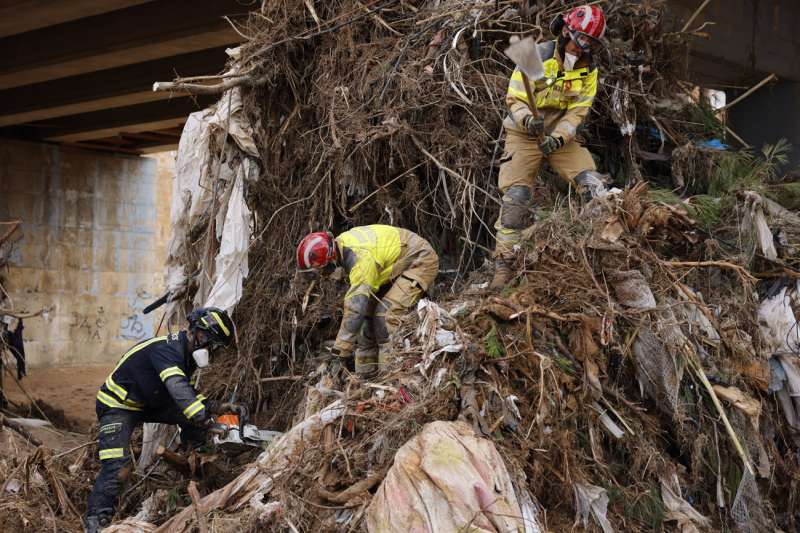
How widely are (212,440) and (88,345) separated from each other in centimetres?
1188

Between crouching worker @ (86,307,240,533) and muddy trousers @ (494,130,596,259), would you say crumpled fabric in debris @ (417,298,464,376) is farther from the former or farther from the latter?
crouching worker @ (86,307,240,533)

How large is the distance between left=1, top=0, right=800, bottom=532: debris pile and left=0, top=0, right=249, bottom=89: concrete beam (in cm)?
283

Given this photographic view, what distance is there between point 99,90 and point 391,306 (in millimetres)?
8520

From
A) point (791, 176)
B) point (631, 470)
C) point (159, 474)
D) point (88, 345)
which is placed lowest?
point (88, 345)

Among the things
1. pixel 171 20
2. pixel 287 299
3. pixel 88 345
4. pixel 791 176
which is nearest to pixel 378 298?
pixel 287 299

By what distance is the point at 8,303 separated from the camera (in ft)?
30.2

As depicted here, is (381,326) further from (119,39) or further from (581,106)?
(119,39)

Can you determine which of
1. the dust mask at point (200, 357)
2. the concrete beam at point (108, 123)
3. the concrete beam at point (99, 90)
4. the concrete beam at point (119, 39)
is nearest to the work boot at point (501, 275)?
the dust mask at point (200, 357)

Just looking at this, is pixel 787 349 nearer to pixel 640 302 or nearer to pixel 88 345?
pixel 640 302

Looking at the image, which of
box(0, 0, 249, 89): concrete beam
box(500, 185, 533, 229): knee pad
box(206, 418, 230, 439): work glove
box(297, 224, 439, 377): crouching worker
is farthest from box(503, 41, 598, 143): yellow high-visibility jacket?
box(0, 0, 249, 89): concrete beam

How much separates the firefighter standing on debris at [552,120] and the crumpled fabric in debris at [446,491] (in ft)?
6.33

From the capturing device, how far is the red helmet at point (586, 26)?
228 inches

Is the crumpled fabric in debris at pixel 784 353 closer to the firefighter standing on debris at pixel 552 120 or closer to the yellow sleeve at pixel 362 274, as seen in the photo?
the firefighter standing on debris at pixel 552 120

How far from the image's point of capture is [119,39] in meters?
10.8
